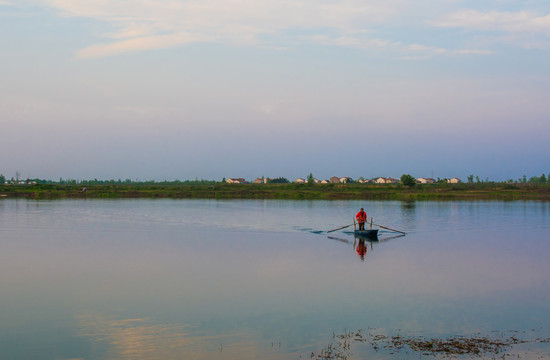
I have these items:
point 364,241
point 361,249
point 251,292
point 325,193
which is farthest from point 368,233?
point 325,193

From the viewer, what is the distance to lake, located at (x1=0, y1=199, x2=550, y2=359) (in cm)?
1159

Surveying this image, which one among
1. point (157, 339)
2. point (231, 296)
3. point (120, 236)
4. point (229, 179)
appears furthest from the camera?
point (229, 179)

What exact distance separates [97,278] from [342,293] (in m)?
8.88

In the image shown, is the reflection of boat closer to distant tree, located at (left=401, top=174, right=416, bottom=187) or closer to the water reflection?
the water reflection

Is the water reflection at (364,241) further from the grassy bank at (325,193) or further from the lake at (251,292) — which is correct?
the grassy bank at (325,193)

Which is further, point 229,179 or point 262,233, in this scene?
point 229,179

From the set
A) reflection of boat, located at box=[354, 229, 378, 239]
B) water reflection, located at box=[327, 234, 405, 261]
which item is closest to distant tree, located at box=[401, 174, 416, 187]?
water reflection, located at box=[327, 234, 405, 261]

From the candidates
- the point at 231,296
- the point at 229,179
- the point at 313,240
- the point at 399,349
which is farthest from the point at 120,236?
the point at 229,179

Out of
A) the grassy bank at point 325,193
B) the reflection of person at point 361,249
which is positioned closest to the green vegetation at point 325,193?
the grassy bank at point 325,193

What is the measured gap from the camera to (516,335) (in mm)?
11984

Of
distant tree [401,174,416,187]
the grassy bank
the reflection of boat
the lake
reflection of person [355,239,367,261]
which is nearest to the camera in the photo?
the lake

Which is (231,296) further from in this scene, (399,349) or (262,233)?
(262,233)

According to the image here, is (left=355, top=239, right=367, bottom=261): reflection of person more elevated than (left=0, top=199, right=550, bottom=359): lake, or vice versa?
(left=0, top=199, right=550, bottom=359): lake

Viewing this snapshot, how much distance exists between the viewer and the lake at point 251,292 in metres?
11.6
